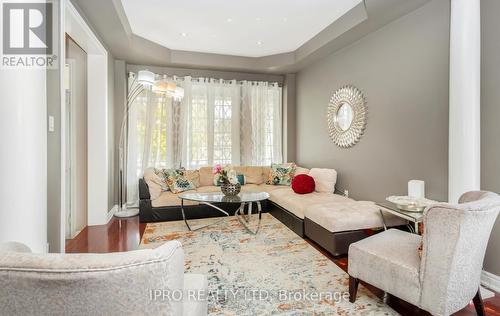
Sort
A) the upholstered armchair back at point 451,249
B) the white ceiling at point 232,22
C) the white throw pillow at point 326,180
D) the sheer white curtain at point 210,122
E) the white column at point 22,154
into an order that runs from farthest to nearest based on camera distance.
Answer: the sheer white curtain at point 210,122 < the white throw pillow at point 326,180 < the white ceiling at point 232,22 < the white column at point 22,154 < the upholstered armchair back at point 451,249

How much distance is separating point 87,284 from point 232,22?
3.69 metres

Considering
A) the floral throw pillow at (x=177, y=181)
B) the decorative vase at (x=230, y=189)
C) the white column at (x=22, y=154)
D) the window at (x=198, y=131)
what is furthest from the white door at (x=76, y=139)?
the decorative vase at (x=230, y=189)

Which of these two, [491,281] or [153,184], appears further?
[153,184]

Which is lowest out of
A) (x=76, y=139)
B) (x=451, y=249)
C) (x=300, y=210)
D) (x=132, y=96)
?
(x=300, y=210)

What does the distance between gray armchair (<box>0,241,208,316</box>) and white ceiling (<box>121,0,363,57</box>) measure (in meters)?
3.17

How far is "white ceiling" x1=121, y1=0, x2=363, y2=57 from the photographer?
3193mm

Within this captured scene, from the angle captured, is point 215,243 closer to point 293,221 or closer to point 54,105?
point 293,221

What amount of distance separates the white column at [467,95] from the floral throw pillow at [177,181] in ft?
11.5

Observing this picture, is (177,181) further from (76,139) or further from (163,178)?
(76,139)

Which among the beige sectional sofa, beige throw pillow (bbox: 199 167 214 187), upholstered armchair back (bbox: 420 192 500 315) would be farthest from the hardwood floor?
beige throw pillow (bbox: 199 167 214 187)

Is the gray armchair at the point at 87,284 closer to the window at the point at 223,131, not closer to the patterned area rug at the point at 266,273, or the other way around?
the patterned area rug at the point at 266,273

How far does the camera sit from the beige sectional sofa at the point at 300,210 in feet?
9.05

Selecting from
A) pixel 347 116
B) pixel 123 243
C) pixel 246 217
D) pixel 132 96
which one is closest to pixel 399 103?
pixel 347 116

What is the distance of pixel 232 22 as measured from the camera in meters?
3.66
